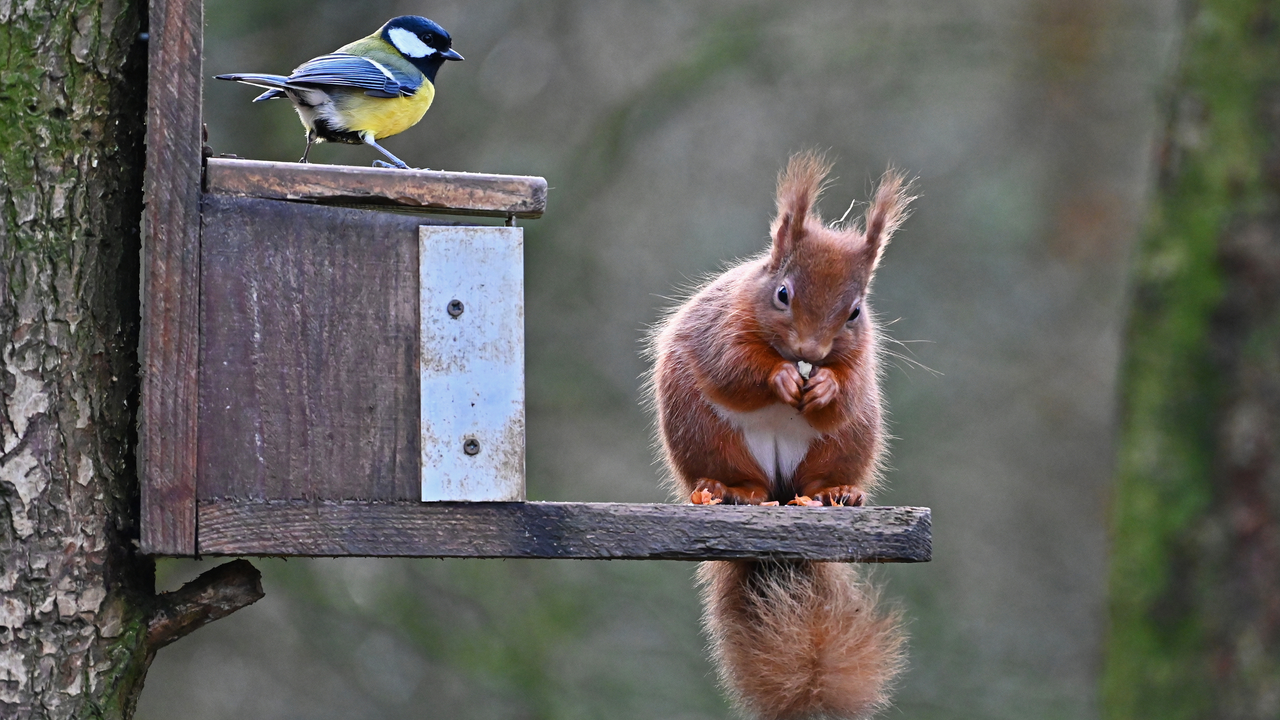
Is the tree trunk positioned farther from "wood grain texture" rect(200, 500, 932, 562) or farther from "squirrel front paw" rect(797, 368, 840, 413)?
"squirrel front paw" rect(797, 368, 840, 413)

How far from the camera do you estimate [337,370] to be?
2.46 m

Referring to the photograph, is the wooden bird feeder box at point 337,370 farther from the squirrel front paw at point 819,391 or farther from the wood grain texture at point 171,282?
the squirrel front paw at point 819,391

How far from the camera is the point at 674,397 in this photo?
3189mm

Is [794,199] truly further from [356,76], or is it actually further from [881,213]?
[356,76]

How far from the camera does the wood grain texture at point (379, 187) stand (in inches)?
96.4

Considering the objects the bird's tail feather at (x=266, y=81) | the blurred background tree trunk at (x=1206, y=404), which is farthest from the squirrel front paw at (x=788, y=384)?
the blurred background tree trunk at (x=1206, y=404)

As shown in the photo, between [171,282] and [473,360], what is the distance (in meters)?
0.53

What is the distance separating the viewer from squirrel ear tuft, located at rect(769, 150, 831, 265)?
3035 millimetres

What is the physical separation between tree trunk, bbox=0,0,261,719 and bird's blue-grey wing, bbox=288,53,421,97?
422 mm

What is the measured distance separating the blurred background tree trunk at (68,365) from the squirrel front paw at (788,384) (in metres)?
1.26

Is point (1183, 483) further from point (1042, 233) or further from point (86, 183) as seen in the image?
point (1042, 233)

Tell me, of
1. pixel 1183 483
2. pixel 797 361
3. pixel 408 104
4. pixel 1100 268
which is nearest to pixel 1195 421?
pixel 1183 483

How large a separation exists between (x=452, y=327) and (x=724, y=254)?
435 cm

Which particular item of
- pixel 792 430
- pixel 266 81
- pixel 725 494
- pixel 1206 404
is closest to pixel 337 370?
pixel 266 81
